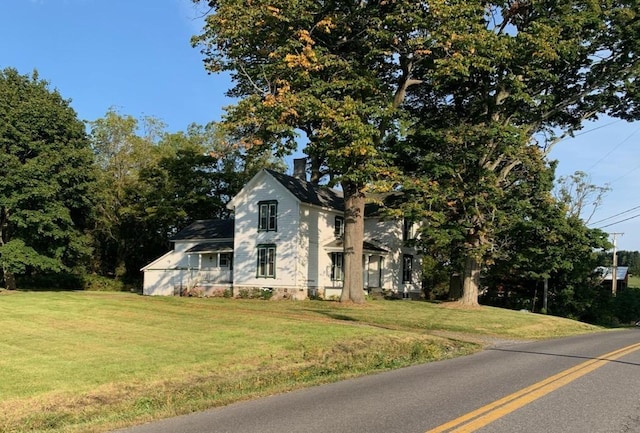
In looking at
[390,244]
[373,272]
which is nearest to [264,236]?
[373,272]

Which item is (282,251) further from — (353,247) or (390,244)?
(390,244)

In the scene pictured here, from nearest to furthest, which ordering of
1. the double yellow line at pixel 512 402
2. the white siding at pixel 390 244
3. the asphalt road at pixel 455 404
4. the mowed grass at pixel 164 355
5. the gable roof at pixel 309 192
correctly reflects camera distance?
the double yellow line at pixel 512 402, the asphalt road at pixel 455 404, the mowed grass at pixel 164 355, the gable roof at pixel 309 192, the white siding at pixel 390 244

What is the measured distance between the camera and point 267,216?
35938mm

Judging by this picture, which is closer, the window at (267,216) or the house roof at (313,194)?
the house roof at (313,194)

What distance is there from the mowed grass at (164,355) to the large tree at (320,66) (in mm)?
7655

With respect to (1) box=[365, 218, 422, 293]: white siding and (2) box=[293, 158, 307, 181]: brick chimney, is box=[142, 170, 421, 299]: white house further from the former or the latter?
(2) box=[293, 158, 307, 181]: brick chimney

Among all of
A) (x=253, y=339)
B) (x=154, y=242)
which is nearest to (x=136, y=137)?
(x=154, y=242)

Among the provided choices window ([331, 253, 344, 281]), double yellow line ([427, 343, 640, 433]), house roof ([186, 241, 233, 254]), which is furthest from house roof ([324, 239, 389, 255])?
double yellow line ([427, 343, 640, 433])

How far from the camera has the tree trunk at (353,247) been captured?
92.2 feet

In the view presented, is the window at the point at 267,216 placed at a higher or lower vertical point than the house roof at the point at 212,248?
higher

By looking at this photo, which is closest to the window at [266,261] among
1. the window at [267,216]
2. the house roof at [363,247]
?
the window at [267,216]

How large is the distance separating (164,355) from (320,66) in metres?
14.9

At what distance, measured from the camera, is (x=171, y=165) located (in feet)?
164

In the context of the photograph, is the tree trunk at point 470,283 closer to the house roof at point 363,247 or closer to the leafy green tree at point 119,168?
the house roof at point 363,247
